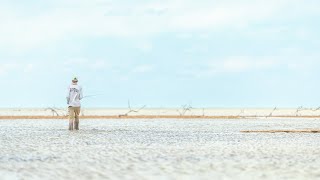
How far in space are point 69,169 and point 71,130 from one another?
15.4 m

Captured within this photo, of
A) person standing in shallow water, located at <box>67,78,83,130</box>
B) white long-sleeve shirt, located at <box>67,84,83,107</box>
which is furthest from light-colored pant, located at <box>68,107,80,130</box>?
white long-sleeve shirt, located at <box>67,84,83,107</box>

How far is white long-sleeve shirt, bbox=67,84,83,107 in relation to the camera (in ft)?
82.5

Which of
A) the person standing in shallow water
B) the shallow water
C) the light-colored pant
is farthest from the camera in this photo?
the light-colored pant

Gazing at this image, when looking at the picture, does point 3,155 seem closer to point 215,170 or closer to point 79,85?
point 215,170

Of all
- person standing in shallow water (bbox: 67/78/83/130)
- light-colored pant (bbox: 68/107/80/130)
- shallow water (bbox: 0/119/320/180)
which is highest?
person standing in shallow water (bbox: 67/78/83/130)

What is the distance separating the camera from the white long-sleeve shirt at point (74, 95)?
82.5 ft

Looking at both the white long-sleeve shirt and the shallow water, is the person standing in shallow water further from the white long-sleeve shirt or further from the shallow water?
the shallow water

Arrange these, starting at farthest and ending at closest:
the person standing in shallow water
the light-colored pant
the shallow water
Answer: the light-colored pant, the person standing in shallow water, the shallow water

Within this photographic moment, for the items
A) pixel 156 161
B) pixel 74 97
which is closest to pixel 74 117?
pixel 74 97

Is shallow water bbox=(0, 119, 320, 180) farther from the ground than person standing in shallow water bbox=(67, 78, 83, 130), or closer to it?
closer to it

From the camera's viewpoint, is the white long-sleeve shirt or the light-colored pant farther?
the light-colored pant

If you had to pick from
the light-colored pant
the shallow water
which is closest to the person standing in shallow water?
the light-colored pant

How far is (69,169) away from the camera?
1140 cm

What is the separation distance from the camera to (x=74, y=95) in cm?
2523
